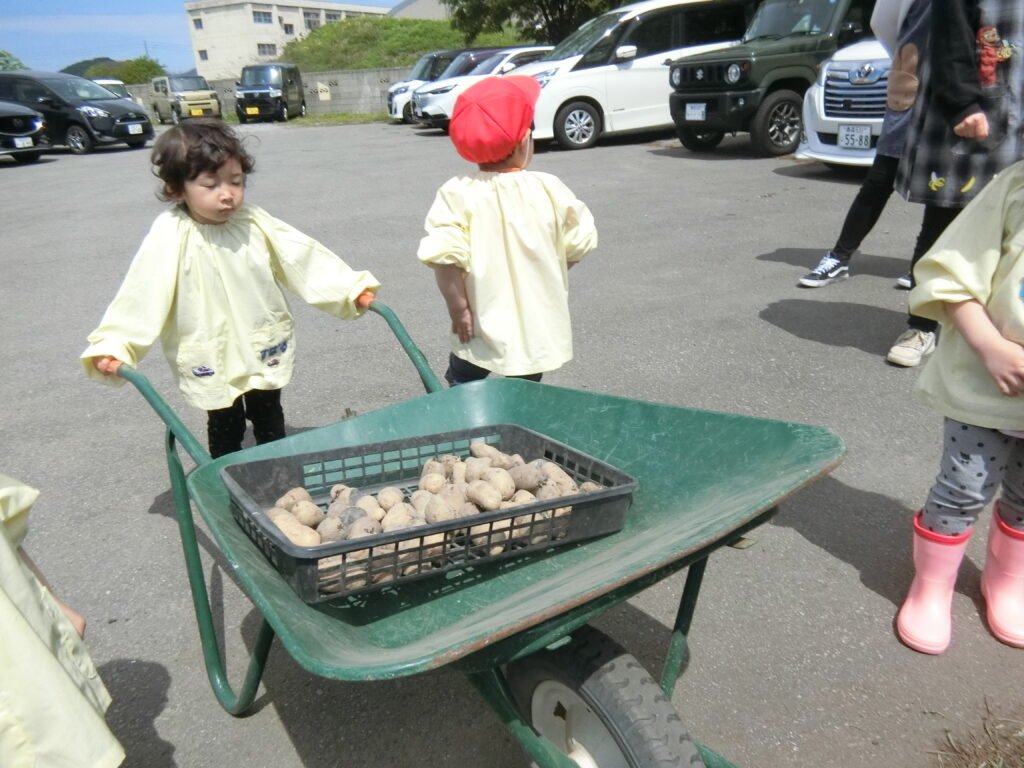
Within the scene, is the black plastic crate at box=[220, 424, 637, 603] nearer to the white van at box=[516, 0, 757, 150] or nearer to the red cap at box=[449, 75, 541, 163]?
the red cap at box=[449, 75, 541, 163]

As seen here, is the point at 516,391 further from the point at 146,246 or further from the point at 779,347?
the point at 779,347

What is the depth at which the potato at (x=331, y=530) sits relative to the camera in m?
1.71

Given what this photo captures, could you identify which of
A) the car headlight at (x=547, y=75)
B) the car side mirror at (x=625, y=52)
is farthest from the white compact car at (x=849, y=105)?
the car headlight at (x=547, y=75)

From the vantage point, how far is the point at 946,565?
A: 7.48 feet

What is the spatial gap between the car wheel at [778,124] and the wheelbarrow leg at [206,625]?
30.8 feet

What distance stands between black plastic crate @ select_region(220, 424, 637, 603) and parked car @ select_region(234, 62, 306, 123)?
2544cm

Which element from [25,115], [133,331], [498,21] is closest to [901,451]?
[133,331]

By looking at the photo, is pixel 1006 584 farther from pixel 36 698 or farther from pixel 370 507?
pixel 36 698

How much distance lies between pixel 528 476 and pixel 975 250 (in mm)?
1166

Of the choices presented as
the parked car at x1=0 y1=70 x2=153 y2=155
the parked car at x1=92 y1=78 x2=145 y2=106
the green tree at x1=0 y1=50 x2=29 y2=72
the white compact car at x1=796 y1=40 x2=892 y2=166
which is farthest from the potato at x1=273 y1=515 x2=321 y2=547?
the green tree at x1=0 y1=50 x2=29 y2=72

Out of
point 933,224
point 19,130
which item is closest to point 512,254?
A: point 933,224

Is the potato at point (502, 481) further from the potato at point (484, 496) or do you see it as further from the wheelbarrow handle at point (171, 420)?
the wheelbarrow handle at point (171, 420)

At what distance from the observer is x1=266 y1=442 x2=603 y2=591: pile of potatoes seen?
1.59 m

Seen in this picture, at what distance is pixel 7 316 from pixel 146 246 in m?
4.03
